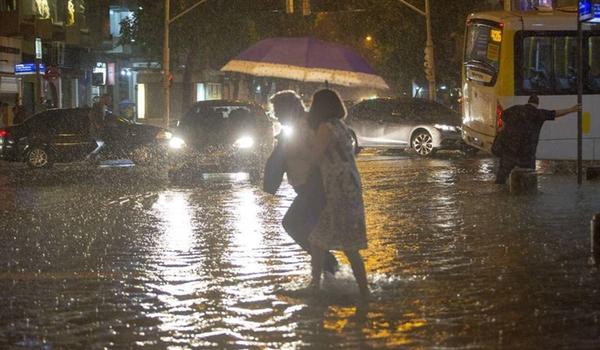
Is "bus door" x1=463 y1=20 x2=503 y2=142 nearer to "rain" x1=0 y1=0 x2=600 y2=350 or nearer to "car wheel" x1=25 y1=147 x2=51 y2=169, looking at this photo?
"rain" x1=0 y1=0 x2=600 y2=350

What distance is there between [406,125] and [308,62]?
13876 mm

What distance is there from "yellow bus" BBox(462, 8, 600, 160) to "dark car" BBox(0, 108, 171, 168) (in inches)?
340

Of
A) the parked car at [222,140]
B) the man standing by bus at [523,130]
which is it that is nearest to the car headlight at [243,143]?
the parked car at [222,140]

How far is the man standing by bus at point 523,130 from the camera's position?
1900cm

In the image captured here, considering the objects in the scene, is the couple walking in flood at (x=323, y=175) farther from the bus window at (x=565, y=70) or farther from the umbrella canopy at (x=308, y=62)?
the bus window at (x=565, y=70)

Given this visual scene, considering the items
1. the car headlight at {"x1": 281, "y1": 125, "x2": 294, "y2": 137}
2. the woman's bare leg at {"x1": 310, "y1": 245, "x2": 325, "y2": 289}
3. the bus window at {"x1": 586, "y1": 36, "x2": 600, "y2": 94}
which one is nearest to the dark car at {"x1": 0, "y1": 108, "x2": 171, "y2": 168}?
the bus window at {"x1": 586, "y1": 36, "x2": 600, "y2": 94}

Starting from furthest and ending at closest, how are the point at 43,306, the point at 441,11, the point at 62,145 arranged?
the point at 441,11 → the point at 62,145 → the point at 43,306

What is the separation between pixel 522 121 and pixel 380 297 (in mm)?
10232

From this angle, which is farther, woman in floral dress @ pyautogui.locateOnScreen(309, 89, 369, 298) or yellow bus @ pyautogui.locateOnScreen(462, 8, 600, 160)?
yellow bus @ pyautogui.locateOnScreen(462, 8, 600, 160)

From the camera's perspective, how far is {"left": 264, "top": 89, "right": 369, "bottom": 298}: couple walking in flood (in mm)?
9070

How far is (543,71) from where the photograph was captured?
24750 millimetres

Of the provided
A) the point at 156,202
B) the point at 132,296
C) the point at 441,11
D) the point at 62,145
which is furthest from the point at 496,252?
the point at 441,11

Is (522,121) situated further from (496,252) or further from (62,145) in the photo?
(62,145)

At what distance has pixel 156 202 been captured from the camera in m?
18.5
